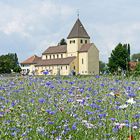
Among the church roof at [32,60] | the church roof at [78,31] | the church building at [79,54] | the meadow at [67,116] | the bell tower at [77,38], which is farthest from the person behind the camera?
the church roof at [32,60]

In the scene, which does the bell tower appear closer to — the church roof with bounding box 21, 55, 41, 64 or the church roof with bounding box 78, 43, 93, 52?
the church roof with bounding box 78, 43, 93, 52

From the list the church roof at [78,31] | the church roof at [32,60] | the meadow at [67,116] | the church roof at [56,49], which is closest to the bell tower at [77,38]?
the church roof at [78,31]

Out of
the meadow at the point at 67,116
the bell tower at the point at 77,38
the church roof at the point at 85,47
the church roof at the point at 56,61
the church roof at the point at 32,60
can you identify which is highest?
the bell tower at the point at 77,38

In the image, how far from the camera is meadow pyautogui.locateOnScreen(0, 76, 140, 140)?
4422 millimetres

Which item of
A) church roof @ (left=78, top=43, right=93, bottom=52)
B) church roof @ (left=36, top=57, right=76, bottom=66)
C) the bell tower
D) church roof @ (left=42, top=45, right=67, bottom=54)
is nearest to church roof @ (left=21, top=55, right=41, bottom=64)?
church roof @ (left=36, top=57, right=76, bottom=66)

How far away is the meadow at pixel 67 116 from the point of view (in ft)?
14.5

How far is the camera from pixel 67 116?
5223 millimetres

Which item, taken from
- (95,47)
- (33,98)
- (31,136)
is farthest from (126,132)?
(95,47)

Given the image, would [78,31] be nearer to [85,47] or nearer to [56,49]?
[85,47]

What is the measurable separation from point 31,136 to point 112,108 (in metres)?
1.52

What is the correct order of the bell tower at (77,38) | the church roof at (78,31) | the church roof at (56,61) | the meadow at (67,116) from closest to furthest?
1. the meadow at (67,116)
2. the church roof at (78,31)
3. the bell tower at (77,38)
4. the church roof at (56,61)

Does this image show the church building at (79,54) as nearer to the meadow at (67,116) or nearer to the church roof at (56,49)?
the church roof at (56,49)

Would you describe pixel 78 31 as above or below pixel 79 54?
above

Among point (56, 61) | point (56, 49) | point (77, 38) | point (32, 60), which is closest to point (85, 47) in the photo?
point (77, 38)
